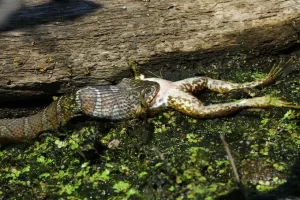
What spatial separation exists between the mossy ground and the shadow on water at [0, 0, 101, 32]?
1156 mm

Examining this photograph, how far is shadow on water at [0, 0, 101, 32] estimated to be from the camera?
516cm

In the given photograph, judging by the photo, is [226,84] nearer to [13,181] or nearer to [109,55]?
[109,55]

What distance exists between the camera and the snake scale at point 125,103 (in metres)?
5.04

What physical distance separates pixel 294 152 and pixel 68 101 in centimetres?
239

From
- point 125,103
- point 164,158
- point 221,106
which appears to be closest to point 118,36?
point 125,103

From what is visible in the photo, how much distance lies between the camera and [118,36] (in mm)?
5332

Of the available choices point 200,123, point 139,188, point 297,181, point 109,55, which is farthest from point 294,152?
point 109,55

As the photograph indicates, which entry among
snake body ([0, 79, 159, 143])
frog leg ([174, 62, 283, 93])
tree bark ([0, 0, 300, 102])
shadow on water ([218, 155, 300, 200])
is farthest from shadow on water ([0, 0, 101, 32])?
shadow on water ([218, 155, 300, 200])

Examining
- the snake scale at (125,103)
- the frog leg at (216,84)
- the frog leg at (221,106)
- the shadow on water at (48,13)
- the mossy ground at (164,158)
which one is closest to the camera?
the mossy ground at (164,158)

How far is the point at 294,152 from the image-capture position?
4348 mm

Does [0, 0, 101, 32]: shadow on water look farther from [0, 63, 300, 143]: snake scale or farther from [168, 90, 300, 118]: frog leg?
[168, 90, 300, 118]: frog leg

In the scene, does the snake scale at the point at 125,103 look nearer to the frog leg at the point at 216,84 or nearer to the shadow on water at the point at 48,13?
the frog leg at the point at 216,84

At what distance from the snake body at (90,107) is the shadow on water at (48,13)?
0.84 metres

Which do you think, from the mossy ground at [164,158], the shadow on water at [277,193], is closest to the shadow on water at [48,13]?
the mossy ground at [164,158]
